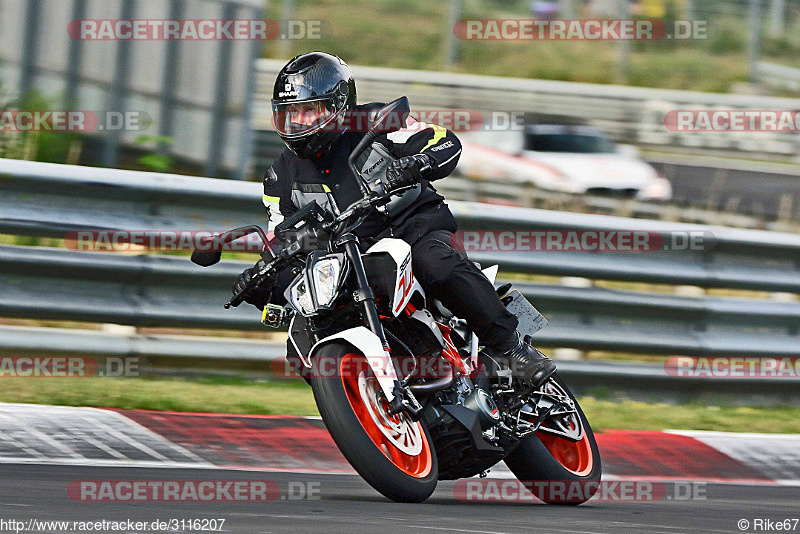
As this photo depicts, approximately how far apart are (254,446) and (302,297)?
1.48m

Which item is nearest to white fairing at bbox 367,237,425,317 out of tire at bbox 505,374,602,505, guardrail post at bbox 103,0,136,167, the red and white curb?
tire at bbox 505,374,602,505

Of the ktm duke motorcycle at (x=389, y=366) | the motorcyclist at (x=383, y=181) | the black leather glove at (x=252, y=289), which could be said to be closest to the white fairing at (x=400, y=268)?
the ktm duke motorcycle at (x=389, y=366)

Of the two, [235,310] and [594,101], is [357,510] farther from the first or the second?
[594,101]

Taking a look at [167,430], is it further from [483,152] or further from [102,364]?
[483,152]

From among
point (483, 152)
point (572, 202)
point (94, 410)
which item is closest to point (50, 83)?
point (94, 410)

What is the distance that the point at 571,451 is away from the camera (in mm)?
5695

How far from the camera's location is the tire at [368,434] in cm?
446

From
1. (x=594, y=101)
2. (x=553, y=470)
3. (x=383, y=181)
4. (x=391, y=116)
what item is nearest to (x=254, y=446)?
(x=553, y=470)

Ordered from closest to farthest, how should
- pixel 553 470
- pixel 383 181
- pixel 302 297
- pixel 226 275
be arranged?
pixel 302 297 < pixel 383 181 < pixel 553 470 < pixel 226 275

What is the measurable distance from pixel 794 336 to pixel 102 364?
3978 millimetres

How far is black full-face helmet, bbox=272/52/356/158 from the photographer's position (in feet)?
16.4

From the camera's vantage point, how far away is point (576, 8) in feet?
80.7

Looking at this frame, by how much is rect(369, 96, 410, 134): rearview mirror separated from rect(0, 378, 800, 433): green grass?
2.47 meters

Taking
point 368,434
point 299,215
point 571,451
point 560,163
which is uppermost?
point 560,163
